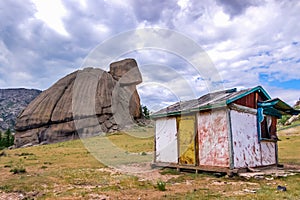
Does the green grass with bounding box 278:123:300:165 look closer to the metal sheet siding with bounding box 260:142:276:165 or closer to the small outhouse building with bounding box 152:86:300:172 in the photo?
the metal sheet siding with bounding box 260:142:276:165

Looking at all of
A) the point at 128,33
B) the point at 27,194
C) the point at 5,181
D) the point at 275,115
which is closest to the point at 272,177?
the point at 275,115

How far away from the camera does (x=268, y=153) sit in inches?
504

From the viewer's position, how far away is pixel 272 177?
1012 centimetres

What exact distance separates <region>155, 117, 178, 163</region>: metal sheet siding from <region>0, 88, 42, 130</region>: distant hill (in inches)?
3881

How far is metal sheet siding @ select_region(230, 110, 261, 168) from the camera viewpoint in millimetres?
10859

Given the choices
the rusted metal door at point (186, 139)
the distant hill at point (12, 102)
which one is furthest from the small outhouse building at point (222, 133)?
the distant hill at point (12, 102)

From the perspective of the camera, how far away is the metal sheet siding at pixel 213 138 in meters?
10.9

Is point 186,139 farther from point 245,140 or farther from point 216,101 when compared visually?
point 245,140

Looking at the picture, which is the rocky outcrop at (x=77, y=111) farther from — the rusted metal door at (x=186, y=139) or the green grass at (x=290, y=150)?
the rusted metal door at (x=186, y=139)

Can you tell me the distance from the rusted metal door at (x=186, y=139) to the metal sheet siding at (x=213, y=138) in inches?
16.0

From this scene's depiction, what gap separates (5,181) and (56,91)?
43.1m

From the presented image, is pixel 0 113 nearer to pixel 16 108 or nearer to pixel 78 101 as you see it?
pixel 16 108

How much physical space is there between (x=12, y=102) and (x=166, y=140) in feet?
405

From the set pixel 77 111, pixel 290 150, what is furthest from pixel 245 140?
pixel 77 111
